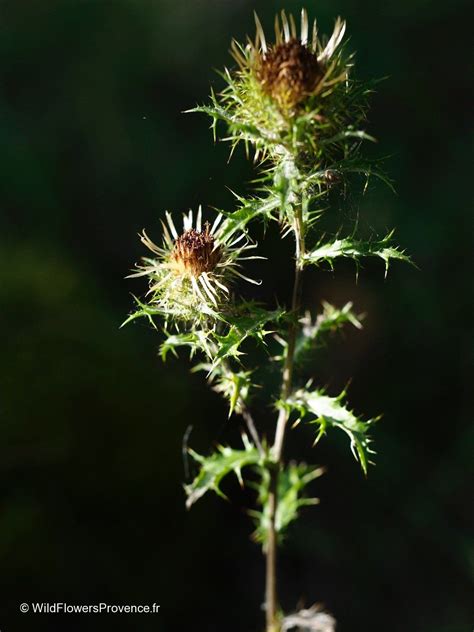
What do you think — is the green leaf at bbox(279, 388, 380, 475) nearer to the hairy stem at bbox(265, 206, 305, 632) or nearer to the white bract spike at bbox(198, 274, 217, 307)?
the hairy stem at bbox(265, 206, 305, 632)

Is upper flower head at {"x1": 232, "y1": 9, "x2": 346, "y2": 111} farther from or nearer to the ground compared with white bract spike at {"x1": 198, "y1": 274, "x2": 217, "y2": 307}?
farther from the ground

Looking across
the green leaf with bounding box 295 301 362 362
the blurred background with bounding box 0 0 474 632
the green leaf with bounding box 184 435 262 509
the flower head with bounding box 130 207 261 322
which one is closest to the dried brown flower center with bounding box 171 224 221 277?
the flower head with bounding box 130 207 261 322

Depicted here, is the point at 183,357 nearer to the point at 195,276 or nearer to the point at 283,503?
the point at 283,503

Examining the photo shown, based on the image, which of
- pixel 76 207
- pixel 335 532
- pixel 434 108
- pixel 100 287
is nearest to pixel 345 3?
pixel 434 108

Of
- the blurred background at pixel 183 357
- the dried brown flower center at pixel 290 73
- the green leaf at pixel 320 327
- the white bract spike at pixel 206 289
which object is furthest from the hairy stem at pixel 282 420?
the blurred background at pixel 183 357

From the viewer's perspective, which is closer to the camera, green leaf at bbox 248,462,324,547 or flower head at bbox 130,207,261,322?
flower head at bbox 130,207,261,322

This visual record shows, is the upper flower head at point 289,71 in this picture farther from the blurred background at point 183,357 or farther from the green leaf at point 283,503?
the green leaf at point 283,503

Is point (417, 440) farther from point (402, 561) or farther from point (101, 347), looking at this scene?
point (101, 347)
